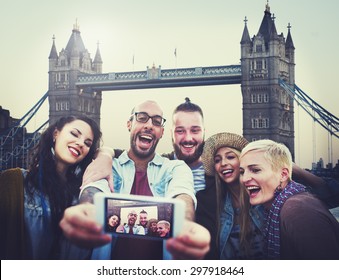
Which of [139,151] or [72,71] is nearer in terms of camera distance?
[139,151]

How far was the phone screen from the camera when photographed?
343 cm

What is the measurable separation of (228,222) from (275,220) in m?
0.35

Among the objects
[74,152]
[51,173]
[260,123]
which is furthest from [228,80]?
[51,173]

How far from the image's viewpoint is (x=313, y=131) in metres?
4.17

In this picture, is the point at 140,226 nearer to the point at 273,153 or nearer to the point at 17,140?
the point at 273,153

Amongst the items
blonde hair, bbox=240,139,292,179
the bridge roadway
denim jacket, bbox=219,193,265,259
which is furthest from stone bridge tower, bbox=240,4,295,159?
denim jacket, bbox=219,193,265,259

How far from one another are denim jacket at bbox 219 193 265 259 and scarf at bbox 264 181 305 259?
0.07 meters

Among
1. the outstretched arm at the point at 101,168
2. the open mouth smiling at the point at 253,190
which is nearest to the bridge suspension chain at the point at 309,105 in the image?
the open mouth smiling at the point at 253,190

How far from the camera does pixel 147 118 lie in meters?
3.78

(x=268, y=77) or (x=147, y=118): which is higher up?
(x=268, y=77)

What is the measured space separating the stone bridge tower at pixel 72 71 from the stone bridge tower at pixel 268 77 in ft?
4.17

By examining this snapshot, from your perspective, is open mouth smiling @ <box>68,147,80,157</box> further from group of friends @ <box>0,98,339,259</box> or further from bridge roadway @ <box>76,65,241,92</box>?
bridge roadway @ <box>76,65,241,92</box>
